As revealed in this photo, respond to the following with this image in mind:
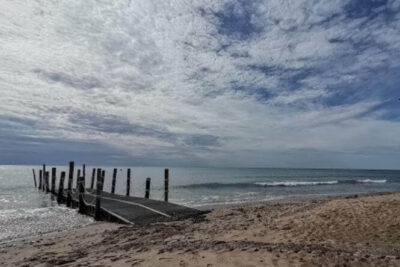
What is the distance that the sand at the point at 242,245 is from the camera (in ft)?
20.4

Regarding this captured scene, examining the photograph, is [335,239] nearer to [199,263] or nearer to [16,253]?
[199,263]

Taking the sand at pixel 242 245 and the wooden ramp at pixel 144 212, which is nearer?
the sand at pixel 242 245

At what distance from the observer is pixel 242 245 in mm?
7480

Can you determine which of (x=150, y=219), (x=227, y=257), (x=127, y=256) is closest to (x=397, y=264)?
(x=227, y=257)

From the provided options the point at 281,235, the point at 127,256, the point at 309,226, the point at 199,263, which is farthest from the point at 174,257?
the point at 309,226

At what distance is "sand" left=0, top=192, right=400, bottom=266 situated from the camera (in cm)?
621

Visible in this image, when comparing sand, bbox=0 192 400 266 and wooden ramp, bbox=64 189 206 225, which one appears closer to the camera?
sand, bbox=0 192 400 266

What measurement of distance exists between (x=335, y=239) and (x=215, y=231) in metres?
3.76

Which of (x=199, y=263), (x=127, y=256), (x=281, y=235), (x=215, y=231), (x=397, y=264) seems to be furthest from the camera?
(x=215, y=231)

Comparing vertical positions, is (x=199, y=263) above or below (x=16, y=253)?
above

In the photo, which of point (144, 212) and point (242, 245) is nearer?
point (242, 245)

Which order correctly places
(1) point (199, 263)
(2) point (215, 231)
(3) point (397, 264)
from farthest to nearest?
(2) point (215, 231), (1) point (199, 263), (3) point (397, 264)

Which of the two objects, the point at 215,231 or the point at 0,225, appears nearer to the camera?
the point at 215,231

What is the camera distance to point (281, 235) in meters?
8.69
